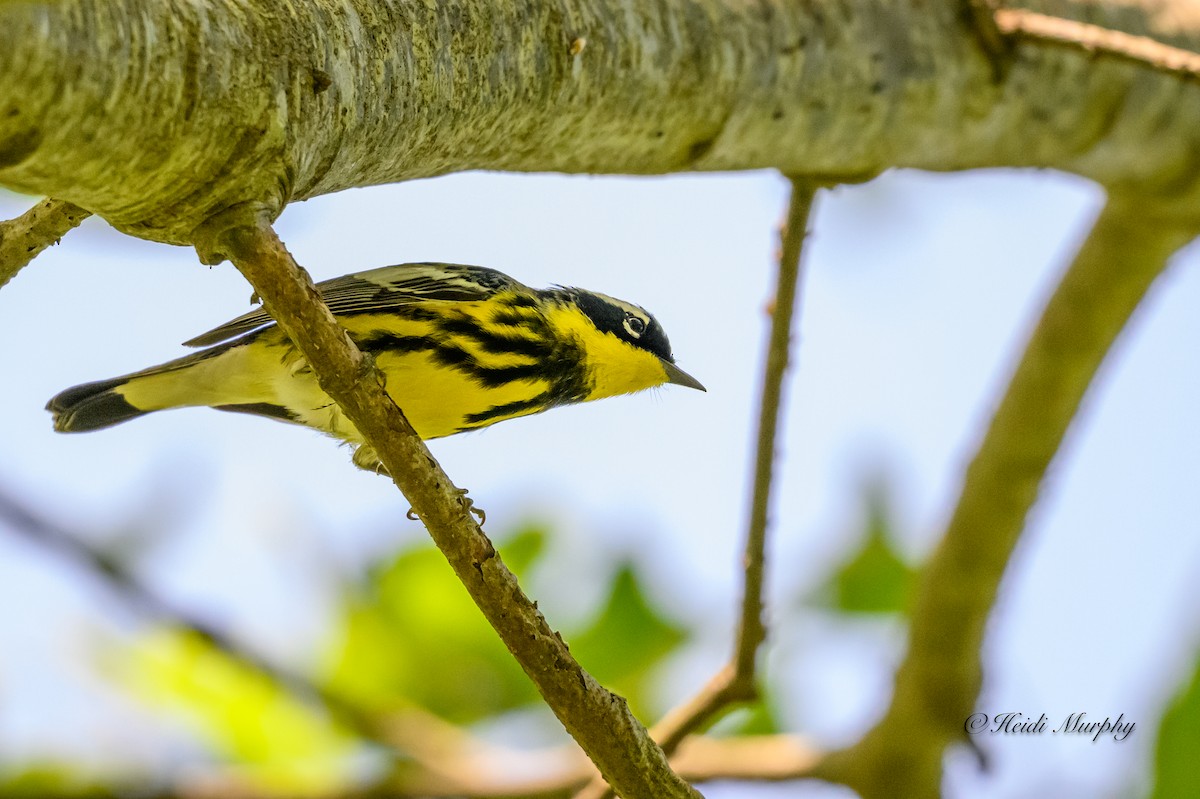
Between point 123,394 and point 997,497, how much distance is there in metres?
2.87

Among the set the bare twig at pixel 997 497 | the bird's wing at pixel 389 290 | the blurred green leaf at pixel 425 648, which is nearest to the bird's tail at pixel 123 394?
the bird's wing at pixel 389 290

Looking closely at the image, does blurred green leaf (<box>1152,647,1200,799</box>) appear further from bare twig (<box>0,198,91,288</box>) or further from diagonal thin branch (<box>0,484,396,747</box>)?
bare twig (<box>0,198,91,288</box>)

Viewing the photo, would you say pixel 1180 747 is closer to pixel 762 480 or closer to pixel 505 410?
pixel 762 480

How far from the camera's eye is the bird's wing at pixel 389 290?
3643mm

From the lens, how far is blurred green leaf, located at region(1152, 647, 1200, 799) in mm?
3576

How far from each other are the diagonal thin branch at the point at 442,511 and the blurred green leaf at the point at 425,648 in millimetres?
2367

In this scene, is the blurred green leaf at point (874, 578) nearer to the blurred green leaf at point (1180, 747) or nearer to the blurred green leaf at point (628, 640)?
the blurred green leaf at point (628, 640)

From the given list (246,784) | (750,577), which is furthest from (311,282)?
(246,784)

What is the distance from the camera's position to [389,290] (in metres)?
3.72

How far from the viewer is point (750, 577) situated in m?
3.41

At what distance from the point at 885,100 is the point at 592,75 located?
3.16ft

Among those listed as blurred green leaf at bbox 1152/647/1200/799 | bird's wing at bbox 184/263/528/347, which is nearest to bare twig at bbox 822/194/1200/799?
blurred green leaf at bbox 1152/647/1200/799

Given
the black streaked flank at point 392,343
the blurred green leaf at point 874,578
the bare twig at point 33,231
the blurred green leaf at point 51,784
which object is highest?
the black streaked flank at point 392,343

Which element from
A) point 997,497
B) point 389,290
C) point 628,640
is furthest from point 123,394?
point 997,497
